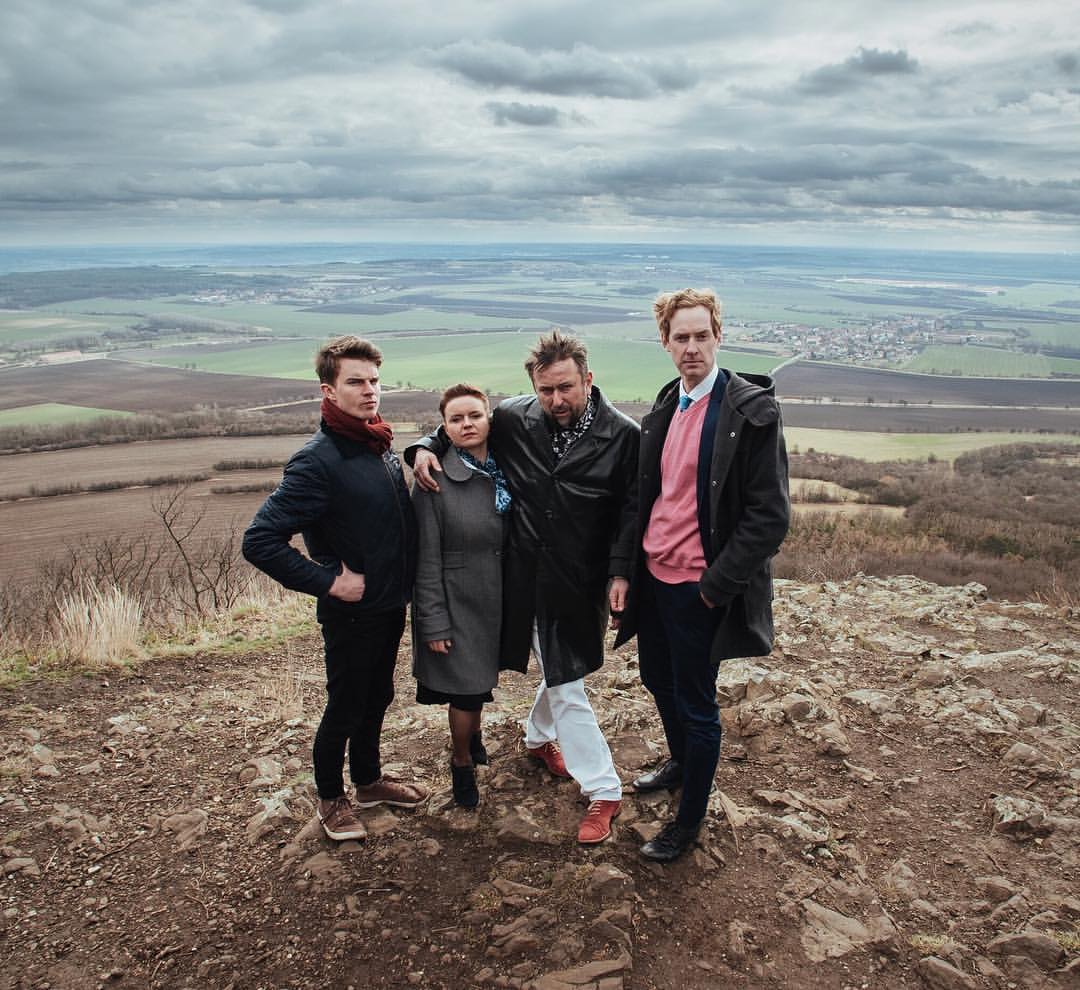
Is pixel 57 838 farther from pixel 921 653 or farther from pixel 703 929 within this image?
pixel 921 653

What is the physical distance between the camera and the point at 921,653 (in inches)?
249

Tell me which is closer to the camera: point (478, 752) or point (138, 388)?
point (478, 752)

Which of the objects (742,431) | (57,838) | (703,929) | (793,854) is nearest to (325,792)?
(57,838)

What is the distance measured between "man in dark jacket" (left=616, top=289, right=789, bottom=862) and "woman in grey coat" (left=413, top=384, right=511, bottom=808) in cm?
62

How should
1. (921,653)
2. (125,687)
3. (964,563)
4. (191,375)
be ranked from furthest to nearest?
1. (191,375)
2. (964,563)
3. (921,653)
4. (125,687)

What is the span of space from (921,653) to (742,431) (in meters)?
4.55

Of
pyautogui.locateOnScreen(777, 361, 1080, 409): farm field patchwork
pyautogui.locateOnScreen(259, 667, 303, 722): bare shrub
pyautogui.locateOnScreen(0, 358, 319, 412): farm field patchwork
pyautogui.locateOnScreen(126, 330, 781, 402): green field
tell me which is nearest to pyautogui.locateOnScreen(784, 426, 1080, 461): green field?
pyautogui.locateOnScreen(126, 330, 781, 402): green field

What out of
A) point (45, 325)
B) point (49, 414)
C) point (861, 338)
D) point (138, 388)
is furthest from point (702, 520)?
point (45, 325)

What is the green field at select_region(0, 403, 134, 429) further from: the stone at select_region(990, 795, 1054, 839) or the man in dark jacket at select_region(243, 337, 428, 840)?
the stone at select_region(990, 795, 1054, 839)

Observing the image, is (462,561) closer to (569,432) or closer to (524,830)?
(569,432)

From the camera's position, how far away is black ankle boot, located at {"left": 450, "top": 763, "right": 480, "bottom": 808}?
142 inches

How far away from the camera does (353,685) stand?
10.6ft

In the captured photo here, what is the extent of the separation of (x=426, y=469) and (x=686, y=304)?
4.03 ft

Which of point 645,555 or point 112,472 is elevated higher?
point 645,555
